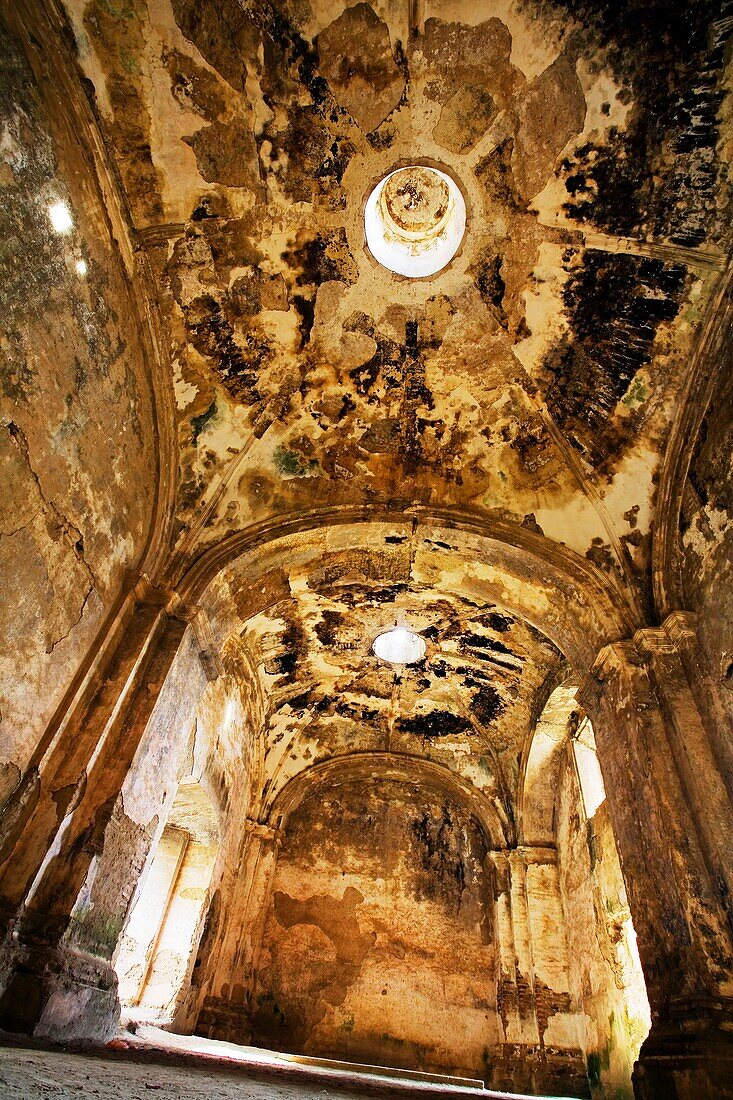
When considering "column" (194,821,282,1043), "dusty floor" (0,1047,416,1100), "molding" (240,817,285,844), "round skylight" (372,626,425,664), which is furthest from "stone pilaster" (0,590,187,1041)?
"molding" (240,817,285,844)

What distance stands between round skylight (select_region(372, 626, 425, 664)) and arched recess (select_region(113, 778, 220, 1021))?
323cm

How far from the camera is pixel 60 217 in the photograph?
14.1 feet

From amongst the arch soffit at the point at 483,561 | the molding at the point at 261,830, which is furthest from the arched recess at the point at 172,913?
the arch soffit at the point at 483,561

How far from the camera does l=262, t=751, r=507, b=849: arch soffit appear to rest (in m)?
10.3

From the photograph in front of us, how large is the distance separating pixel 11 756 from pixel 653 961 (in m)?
4.67

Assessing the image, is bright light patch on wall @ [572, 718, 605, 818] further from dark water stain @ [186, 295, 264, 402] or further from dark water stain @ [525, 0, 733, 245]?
dark water stain @ [186, 295, 264, 402]

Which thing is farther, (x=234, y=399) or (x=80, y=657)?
(x=234, y=399)

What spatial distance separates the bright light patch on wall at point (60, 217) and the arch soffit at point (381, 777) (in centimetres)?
894

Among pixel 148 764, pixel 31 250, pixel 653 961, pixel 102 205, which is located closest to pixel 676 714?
pixel 653 961

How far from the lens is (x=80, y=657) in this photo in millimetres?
4645

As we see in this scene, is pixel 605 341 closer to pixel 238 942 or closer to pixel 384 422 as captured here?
pixel 384 422

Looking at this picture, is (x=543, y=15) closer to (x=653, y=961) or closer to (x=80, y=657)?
(x=80, y=657)

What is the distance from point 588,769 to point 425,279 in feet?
22.9

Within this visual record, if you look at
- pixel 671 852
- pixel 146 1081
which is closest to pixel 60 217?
pixel 146 1081
